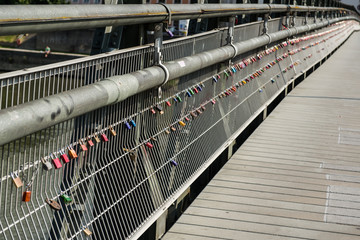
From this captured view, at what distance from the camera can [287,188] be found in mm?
6516

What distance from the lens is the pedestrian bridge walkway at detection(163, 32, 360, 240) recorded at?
17.3ft

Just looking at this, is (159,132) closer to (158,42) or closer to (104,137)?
(158,42)

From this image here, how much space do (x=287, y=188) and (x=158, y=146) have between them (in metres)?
1.86

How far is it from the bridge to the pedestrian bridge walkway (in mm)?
18

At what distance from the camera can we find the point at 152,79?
15.1ft

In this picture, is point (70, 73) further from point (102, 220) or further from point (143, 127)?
point (143, 127)

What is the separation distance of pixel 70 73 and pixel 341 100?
10.6 metres

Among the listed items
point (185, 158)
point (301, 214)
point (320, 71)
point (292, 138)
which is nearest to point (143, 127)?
point (185, 158)

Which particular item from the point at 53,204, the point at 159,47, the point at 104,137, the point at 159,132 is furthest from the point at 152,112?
the point at 53,204

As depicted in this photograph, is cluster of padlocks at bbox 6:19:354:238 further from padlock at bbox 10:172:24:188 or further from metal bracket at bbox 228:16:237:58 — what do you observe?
metal bracket at bbox 228:16:237:58

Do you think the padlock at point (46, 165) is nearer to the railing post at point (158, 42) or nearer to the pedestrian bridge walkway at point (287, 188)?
the railing post at point (158, 42)

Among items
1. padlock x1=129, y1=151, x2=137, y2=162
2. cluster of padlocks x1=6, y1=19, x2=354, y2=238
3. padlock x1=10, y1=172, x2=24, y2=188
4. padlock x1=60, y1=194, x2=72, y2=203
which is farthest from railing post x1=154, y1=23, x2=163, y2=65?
padlock x1=10, y1=172, x2=24, y2=188

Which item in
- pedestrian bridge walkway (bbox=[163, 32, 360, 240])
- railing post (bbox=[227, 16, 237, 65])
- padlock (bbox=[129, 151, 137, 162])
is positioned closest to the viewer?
padlock (bbox=[129, 151, 137, 162])

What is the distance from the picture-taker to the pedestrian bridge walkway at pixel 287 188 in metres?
5.28
